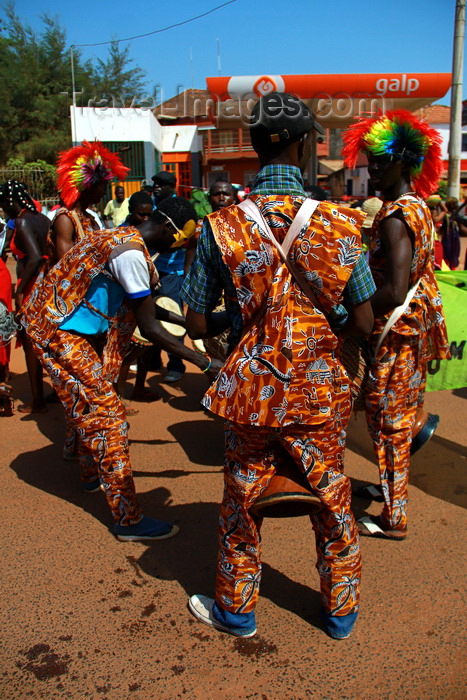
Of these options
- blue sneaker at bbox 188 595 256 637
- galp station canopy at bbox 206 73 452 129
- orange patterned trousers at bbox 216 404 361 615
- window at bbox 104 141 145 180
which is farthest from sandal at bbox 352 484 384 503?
window at bbox 104 141 145 180

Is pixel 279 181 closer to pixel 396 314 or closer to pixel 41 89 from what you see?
pixel 396 314

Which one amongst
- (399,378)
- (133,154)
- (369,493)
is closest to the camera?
(399,378)

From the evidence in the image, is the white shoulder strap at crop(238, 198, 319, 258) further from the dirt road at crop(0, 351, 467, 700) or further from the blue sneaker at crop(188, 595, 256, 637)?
the dirt road at crop(0, 351, 467, 700)

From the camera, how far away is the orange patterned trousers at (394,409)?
297 cm

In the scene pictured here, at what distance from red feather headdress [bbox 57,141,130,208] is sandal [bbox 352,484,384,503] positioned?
2.79 metres

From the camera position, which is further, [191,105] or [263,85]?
[191,105]

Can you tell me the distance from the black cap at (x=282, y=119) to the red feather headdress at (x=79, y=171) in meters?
2.34

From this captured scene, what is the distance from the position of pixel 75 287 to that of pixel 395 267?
1.61 meters

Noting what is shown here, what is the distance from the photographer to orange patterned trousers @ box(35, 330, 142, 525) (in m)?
3.00

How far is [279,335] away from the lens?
197 centimetres

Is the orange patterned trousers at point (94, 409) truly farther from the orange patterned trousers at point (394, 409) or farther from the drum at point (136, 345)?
the orange patterned trousers at point (394, 409)

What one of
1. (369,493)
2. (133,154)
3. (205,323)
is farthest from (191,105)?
(205,323)

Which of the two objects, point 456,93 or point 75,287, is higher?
point 456,93

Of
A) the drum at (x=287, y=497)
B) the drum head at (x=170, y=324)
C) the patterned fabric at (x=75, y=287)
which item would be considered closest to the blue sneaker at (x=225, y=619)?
the drum at (x=287, y=497)
